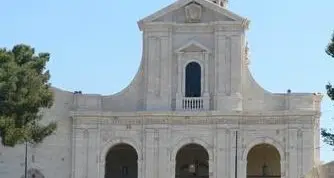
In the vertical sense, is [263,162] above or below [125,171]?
above

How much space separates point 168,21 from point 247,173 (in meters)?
11.4

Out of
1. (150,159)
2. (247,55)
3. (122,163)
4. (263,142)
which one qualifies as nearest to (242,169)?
(263,142)

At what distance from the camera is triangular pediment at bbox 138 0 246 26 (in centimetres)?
7131

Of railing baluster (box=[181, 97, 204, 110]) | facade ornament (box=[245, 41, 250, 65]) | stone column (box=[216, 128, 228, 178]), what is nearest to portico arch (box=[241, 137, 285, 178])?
stone column (box=[216, 128, 228, 178])

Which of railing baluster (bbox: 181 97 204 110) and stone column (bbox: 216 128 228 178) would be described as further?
railing baluster (bbox: 181 97 204 110)

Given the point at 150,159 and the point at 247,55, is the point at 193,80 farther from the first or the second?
the point at 247,55

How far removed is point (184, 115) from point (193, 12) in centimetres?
693

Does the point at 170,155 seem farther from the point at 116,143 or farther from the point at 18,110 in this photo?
the point at 18,110

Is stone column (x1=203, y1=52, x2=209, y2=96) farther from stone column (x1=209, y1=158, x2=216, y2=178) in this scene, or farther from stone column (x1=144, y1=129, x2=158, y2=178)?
stone column (x1=144, y1=129, x2=158, y2=178)

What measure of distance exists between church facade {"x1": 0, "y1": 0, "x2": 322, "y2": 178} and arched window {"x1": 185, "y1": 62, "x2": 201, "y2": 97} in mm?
65

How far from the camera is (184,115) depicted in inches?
2761

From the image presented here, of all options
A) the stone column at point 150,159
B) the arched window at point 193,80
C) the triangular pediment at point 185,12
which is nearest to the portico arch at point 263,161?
the arched window at point 193,80

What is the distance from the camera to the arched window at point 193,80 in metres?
71.4

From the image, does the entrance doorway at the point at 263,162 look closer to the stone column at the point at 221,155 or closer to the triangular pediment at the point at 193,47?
the stone column at the point at 221,155
